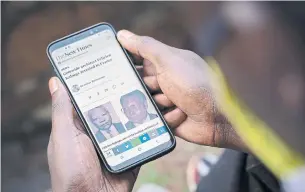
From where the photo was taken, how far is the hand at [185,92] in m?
0.69

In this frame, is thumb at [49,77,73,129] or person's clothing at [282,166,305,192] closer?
person's clothing at [282,166,305,192]

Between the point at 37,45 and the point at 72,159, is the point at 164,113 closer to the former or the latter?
the point at 72,159

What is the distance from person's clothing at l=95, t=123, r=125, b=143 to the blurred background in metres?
0.37

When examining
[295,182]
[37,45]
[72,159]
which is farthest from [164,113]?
[37,45]

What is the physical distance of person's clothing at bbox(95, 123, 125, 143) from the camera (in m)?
0.70

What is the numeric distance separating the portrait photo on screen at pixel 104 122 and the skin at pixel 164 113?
0.02 meters

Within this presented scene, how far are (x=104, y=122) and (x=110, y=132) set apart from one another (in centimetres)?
2

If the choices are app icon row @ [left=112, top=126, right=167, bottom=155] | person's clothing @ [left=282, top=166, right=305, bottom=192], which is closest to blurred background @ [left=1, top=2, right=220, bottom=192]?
app icon row @ [left=112, top=126, right=167, bottom=155]

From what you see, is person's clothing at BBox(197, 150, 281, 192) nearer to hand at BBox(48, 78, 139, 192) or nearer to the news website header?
hand at BBox(48, 78, 139, 192)

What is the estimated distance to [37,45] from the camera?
1.14 meters

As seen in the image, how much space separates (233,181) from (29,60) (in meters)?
0.56

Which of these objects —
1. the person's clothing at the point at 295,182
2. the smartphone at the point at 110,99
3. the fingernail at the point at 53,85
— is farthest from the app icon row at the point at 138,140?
the person's clothing at the point at 295,182

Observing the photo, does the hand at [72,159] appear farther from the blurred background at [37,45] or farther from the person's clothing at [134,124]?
the blurred background at [37,45]

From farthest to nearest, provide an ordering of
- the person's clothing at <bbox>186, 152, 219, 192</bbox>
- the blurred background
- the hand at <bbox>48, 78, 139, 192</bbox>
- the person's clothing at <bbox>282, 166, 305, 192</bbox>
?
the blurred background → the person's clothing at <bbox>186, 152, 219, 192</bbox> → the hand at <bbox>48, 78, 139, 192</bbox> → the person's clothing at <bbox>282, 166, 305, 192</bbox>
